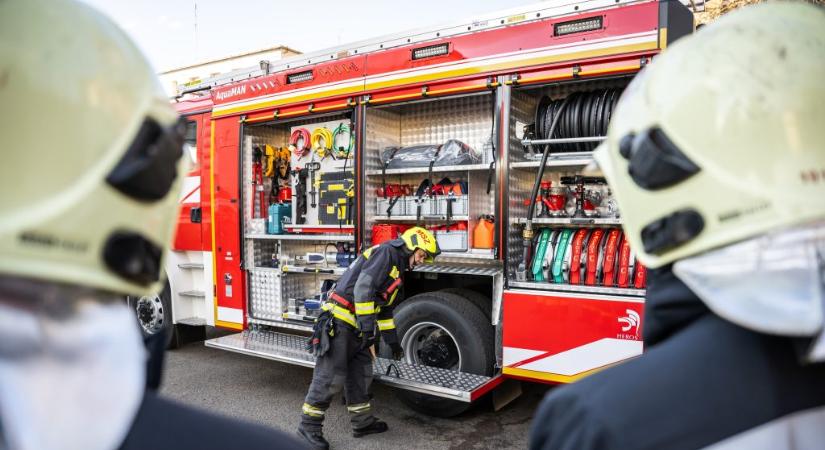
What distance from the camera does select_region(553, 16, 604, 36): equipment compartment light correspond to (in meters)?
3.97

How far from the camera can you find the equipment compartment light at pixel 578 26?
397cm

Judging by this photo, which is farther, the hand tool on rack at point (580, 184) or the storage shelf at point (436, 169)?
the storage shelf at point (436, 169)

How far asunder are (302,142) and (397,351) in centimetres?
262

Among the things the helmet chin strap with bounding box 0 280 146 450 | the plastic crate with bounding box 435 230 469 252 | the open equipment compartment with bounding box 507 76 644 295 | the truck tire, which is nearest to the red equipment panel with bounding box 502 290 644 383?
the open equipment compartment with bounding box 507 76 644 295

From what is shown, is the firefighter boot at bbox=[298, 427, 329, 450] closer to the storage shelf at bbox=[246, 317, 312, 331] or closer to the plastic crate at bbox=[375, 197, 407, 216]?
the storage shelf at bbox=[246, 317, 312, 331]

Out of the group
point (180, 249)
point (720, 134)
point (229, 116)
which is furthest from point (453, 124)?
point (720, 134)

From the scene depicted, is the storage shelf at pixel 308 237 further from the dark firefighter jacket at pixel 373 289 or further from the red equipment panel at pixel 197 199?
the dark firefighter jacket at pixel 373 289

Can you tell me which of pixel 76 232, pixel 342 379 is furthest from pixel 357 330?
pixel 76 232

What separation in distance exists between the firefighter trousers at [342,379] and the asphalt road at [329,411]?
0.23 m

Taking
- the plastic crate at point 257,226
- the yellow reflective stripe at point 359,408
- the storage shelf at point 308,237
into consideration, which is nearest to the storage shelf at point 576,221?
the storage shelf at point 308,237

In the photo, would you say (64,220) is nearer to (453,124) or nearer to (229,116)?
(453,124)

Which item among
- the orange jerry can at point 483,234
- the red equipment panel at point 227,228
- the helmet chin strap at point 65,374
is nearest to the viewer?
the helmet chin strap at point 65,374

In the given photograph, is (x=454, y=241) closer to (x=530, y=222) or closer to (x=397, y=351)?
(x=530, y=222)

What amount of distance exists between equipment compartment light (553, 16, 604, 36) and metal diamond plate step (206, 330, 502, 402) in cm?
276
